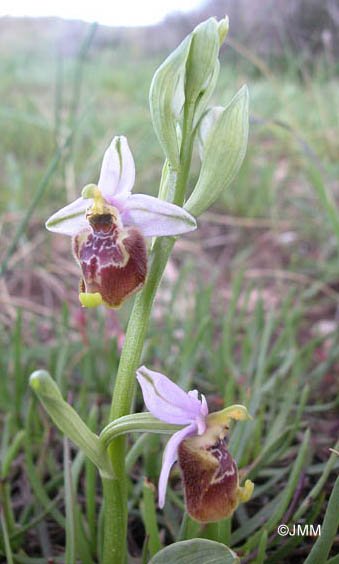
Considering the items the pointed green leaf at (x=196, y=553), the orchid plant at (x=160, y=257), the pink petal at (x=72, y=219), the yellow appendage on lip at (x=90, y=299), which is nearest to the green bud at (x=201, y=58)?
the orchid plant at (x=160, y=257)

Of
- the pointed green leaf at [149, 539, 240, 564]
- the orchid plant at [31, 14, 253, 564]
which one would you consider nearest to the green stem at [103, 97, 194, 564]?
the orchid plant at [31, 14, 253, 564]

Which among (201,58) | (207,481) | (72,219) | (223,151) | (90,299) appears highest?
(201,58)

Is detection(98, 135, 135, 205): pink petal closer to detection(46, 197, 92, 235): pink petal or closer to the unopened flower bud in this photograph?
detection(46, 197, 92, 235): pink petal

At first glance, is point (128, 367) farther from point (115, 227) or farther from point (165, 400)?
point (115, 227)

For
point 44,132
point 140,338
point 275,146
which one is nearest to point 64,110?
point 44,132

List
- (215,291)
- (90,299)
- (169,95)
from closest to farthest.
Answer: (90,299) → (169,95) → (215,291)

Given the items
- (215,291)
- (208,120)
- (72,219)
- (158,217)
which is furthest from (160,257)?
(215,291)

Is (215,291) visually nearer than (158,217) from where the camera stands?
No

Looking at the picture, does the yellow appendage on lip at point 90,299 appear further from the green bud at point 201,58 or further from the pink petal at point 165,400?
the green bud at point 201,58
